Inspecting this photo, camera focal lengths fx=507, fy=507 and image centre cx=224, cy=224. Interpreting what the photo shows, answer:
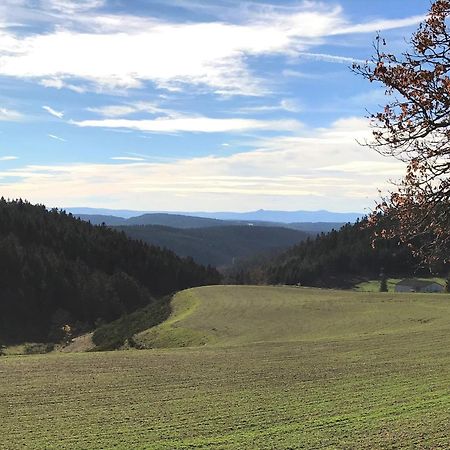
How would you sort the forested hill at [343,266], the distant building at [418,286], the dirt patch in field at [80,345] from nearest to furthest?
the dirt patch in field at [80,345] → the distant building at [418,286] → the forested hill at [343,266]

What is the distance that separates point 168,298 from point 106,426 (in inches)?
2197

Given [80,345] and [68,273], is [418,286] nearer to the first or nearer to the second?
[68,273]

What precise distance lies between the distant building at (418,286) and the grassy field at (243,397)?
99.8 metres

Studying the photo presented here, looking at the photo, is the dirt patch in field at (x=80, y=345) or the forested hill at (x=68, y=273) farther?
the forested hill at (x=68, y=273)

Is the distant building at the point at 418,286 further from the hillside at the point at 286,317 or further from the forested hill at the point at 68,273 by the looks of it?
the hillside at the point at 286,317

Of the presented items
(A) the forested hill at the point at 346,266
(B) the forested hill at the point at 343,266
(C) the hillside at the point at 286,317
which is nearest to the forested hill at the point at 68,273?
(B) the forested hill at the point at 343,266

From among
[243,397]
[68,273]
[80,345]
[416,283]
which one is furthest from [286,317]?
[416,283]

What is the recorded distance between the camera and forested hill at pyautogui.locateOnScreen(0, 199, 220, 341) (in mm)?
101688

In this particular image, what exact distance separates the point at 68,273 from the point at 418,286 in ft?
288

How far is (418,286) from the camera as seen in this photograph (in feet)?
431

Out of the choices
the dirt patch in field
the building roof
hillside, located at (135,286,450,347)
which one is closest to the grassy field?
hillside, located at (135,286,450,347)

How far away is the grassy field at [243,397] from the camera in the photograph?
13.9m

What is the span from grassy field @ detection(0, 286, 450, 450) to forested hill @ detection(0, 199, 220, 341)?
6931 centimetres

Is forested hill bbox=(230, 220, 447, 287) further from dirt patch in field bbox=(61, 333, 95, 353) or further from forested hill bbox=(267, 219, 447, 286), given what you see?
dirt patch in field bbox=(61, 333, 95, 353)
